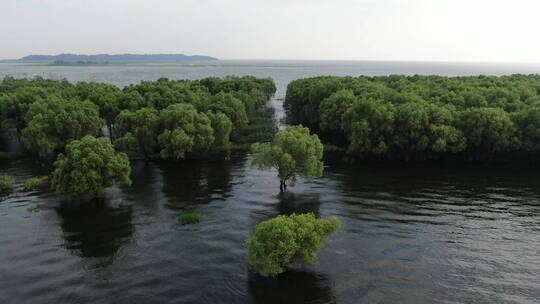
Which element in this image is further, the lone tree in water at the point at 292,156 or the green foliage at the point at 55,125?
the green foliage at the point at 55,125

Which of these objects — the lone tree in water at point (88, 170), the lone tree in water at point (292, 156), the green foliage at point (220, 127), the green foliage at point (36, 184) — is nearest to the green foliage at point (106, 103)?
the green foliage at point (220, 127)

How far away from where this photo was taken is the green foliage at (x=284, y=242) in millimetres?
36656

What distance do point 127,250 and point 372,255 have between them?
26165 mm

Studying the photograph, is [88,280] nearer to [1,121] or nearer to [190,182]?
[190,182]

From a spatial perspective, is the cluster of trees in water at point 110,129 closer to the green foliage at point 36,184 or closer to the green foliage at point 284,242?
the green foliage at point 36,184

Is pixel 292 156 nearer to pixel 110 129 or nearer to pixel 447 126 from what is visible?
pixel 447 126

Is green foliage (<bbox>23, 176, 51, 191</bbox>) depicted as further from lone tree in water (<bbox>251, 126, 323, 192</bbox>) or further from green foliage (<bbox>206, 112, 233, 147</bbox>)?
lone tree in water (<bbox>251, 126, 323, 192</bbox>)

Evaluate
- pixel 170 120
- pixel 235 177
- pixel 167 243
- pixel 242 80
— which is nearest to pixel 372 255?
pixel 167 243

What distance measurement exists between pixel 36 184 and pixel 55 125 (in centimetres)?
1650

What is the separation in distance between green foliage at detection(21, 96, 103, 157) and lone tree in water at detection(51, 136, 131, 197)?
25.1 meters

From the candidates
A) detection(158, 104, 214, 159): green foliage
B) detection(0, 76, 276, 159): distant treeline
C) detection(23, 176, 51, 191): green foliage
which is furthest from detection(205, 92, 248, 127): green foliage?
detection(23, 176, 51, 191): green foliage

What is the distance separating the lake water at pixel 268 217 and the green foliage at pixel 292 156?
4.41 m

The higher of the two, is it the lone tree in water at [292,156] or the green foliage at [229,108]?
the green foliage at [229,108]

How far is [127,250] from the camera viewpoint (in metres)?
46.5
